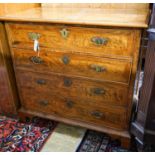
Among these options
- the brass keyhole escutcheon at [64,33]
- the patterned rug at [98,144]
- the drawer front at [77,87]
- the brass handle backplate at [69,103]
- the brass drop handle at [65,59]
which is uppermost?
the brass keyhole escutcheon at [64,33]

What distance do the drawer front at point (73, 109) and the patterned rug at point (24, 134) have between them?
0.52 ft

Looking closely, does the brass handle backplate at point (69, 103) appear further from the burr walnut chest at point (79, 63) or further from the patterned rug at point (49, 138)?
the patterned rug at point (49, 138)

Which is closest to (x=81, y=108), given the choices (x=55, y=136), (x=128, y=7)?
(x=55, y=136)

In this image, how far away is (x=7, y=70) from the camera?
4.65 feet

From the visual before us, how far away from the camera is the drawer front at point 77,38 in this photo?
3.37ft

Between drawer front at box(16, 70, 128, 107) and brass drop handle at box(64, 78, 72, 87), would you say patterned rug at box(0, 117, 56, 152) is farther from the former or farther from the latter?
brass drop handle at box(64, 78, 72, 87)

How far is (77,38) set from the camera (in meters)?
1.11

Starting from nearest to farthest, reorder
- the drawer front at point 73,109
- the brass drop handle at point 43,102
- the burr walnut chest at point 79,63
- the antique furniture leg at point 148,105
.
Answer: the antique furniture leg at point 148,105 < the burr walnut chest at point 79,63 < the drawer front at point 73,109 < the brass drop handle at point 43,102

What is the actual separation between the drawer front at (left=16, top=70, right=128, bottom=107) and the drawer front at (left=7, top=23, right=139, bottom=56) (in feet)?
0.72

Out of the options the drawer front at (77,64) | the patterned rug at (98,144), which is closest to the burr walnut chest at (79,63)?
the drawer front at (77,64)

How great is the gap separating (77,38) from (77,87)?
1.14 feet

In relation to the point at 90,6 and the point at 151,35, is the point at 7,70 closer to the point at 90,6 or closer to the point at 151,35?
the point at 90,6

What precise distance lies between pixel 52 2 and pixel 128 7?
62 centimetres

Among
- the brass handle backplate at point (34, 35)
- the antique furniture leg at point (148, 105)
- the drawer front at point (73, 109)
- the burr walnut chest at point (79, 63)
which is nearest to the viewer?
the antique furniture leg at point (148, 105)
